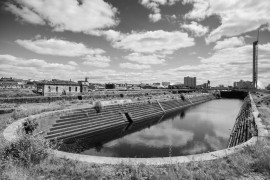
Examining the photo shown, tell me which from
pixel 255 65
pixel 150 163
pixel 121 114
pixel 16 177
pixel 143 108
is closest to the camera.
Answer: pixel 16 177

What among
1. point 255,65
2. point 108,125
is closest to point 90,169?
point 108,125

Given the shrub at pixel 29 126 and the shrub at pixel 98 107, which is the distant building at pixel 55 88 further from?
the shrub at pixel 29 126

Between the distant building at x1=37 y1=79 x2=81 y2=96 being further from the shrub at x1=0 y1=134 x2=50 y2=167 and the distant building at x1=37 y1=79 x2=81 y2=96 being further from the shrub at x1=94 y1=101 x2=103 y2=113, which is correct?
the shrub at x1=0 y1=134 x2=50 y2=167

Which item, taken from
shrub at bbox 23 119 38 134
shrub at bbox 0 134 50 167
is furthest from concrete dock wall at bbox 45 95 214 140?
shrub at bbox 0 134 50 167

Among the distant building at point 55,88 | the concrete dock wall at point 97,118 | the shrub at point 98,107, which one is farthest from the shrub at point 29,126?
the distant building at point 55,88

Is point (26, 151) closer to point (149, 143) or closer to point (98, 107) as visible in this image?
point (149, 143)

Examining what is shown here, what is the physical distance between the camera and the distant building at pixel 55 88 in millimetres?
50969

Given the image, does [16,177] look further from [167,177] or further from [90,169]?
[167,177]

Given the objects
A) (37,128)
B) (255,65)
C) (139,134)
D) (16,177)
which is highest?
(255,65)

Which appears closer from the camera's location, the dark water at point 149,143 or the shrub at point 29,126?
the shrub at point 29,126

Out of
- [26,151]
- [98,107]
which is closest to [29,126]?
[26,151]

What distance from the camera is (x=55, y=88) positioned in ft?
179

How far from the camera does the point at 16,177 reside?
5977mm

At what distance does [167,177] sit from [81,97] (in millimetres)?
43312
